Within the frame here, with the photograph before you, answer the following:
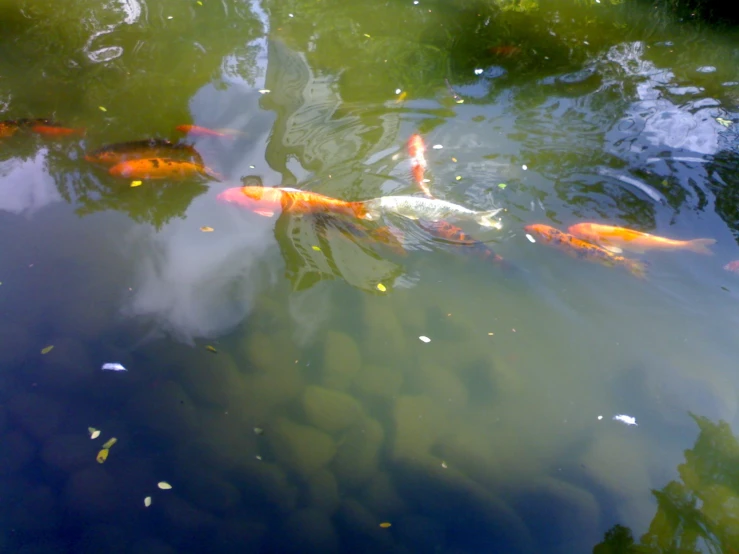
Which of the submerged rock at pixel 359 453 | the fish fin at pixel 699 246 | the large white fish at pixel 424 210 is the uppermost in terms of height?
the large white fish at pixel 424 210

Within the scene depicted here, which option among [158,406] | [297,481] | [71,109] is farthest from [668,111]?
[71,109]

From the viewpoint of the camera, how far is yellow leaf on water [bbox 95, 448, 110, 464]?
10.8 ft

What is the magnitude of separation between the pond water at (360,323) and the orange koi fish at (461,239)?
0.17 ft

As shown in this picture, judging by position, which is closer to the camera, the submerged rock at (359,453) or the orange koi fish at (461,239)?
the submerged rock at (359,453)

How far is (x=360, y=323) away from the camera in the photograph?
4078 mm

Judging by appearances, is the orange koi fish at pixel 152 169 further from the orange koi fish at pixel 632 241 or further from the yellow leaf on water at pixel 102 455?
the orange koi fish at pixel 632 241

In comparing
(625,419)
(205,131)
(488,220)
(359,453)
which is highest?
(205,131)

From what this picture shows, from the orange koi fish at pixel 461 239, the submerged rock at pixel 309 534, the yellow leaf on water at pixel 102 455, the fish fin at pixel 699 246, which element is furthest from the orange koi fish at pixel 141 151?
the fish fin at pixel 699 246

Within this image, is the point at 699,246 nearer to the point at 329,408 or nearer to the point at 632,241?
the point at 632,241

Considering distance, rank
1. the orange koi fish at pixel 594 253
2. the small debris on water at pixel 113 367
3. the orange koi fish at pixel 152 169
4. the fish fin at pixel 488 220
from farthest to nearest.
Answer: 1. the orange koi fish at pixel 152 169
2. the fish fin at pixel 488 220
3. the orange koi fish at pixel 594 253
4. the small debris on water at pixel 113 367

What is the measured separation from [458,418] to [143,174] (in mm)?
3694

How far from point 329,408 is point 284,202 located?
79.5 inches

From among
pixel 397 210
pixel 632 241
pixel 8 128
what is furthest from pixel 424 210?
pixel 8 128

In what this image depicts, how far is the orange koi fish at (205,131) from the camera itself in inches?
216
